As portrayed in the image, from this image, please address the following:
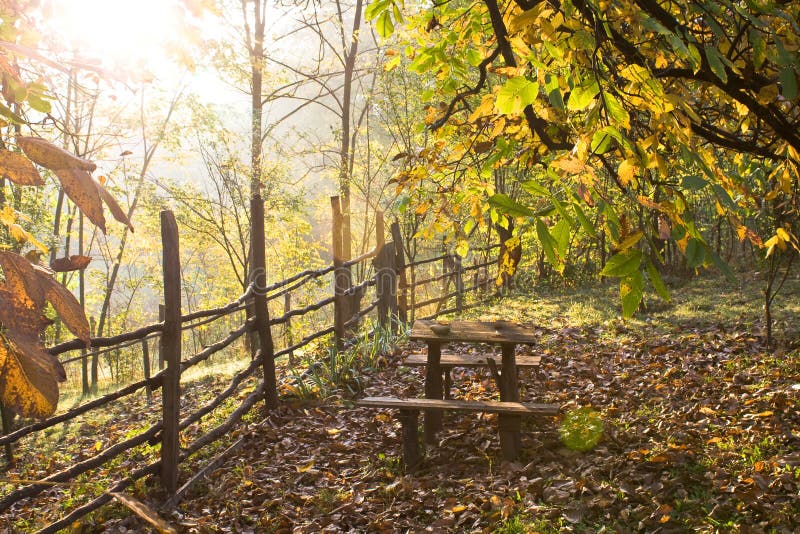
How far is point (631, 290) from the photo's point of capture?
128 cm

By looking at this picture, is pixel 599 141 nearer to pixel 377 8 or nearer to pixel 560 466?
pixel 377 8

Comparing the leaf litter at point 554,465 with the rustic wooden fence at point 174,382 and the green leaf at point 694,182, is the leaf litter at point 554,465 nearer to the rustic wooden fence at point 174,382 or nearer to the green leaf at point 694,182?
the rustic wooden fence at point 174,382

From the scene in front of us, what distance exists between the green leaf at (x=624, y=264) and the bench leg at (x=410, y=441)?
3195 mm

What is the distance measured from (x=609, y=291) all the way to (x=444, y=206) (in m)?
10.1

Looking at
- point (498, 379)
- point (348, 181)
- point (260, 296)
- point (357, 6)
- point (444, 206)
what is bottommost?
point (498, 379)

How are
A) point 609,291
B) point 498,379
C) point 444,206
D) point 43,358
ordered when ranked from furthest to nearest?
point 609,291, point 498,379, point 444,206, point 43,358

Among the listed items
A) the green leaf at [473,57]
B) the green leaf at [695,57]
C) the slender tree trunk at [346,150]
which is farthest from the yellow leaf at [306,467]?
the slender tree trunk at [346,150]

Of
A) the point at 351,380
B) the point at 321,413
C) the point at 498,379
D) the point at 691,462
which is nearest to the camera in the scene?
the point at 691,462

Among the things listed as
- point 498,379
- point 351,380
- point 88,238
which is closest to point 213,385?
point 351,380

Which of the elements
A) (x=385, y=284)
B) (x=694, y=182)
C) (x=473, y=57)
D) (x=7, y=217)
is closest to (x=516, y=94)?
(x=694, y=182)

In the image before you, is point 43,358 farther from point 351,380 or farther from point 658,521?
point 351,380

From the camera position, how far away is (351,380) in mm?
6273

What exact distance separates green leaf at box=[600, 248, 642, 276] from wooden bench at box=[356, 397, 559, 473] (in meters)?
2.94

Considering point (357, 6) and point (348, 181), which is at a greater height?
point (357, 6)
